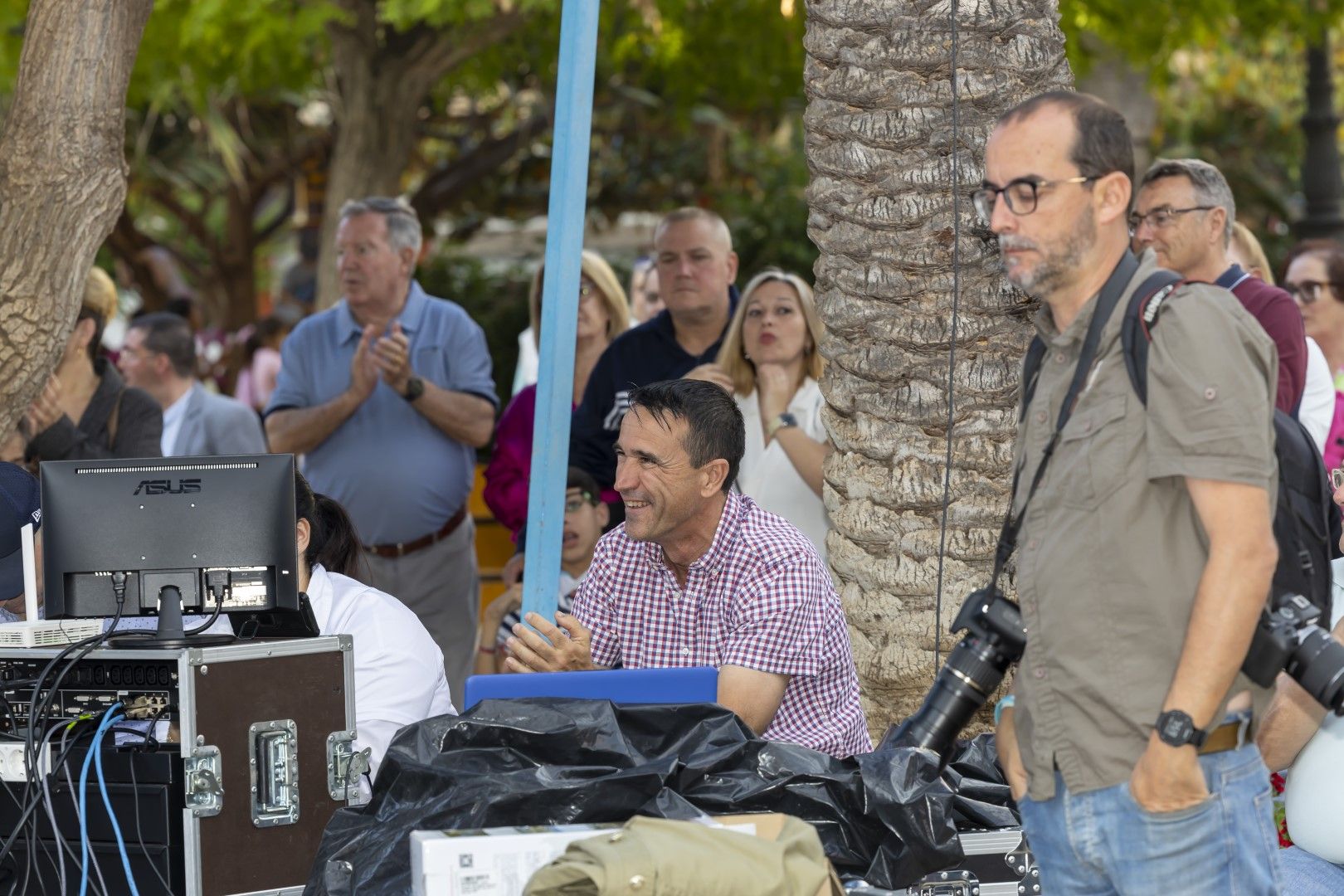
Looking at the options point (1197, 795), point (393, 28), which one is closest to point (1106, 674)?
point (1197, 795)

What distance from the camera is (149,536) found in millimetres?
3783

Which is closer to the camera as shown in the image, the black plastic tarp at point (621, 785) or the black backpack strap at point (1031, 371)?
the black backpack strap at point (1031, 371)

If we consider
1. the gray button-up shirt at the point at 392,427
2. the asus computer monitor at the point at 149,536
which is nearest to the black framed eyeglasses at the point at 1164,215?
the asus computer monitor at the point at 149,536

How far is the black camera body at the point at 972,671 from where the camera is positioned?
2.87 meters

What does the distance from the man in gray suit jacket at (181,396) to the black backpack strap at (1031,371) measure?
5072 millimetres

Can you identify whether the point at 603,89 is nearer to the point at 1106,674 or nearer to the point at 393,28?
the point at 393,28

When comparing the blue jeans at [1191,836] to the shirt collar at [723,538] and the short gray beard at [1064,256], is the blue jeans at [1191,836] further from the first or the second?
the shirt collar at [723,538]

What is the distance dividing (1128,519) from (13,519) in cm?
321

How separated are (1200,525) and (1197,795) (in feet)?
1.35

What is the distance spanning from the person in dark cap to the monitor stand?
983 mm

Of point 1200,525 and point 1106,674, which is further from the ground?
point 1200,525

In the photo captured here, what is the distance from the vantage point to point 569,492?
6309mm

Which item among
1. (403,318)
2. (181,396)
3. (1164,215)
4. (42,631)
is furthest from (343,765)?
(181,396)

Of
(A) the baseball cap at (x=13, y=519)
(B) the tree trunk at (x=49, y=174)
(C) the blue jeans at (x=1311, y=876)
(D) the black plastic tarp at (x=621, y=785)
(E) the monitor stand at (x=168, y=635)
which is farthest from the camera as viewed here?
(B) the tree trunk at (x=49, y=174)
